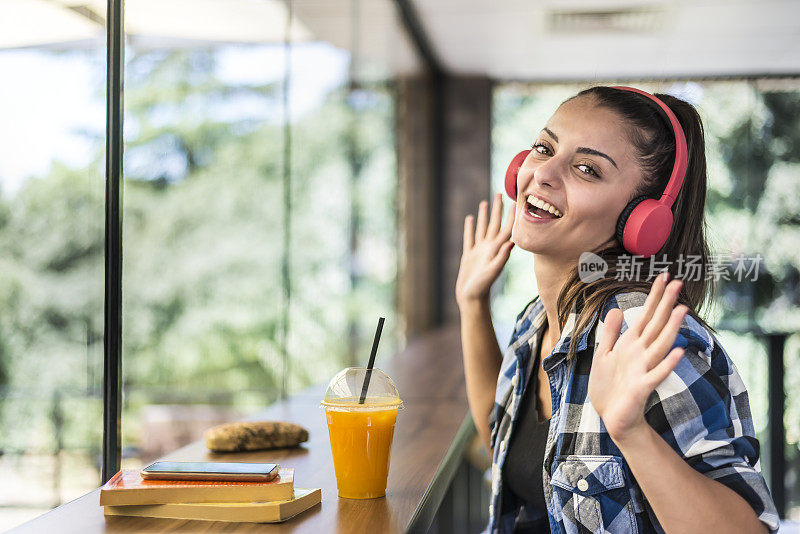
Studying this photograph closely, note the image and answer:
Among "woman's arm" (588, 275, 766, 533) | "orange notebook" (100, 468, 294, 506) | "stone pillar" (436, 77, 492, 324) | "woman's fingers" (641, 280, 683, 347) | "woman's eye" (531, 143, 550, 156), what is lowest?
"orange notebook" (100, 468, 294, 506)

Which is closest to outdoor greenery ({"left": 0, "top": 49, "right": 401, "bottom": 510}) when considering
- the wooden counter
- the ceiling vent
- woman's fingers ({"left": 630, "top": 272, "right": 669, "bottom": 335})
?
the wooden counter

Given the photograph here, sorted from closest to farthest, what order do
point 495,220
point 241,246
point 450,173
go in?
point 495,220 → point 241,246 → point 450,173

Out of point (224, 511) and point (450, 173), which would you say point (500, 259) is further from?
point (450, 173)

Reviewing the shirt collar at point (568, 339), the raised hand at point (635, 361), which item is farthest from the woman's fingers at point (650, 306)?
the shirt collar at point (568, 339)

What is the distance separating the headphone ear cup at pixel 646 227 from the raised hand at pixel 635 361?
0.24 meters

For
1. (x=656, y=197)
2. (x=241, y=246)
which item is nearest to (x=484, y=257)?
(x=656, y=197)

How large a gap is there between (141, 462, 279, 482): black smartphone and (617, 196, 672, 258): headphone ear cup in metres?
0.62

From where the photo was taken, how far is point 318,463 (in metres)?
1.39

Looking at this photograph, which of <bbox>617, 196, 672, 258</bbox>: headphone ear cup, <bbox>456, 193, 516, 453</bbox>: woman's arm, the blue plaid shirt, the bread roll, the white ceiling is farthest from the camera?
the white ceiling

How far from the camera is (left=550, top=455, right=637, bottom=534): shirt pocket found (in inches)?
42.1

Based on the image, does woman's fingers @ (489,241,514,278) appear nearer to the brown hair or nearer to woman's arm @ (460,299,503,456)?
woman's arm @ (460,299,503,456)

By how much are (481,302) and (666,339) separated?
0.72 meters

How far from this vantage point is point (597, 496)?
108 cm

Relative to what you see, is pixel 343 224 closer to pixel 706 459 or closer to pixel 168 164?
pixel 168 164
